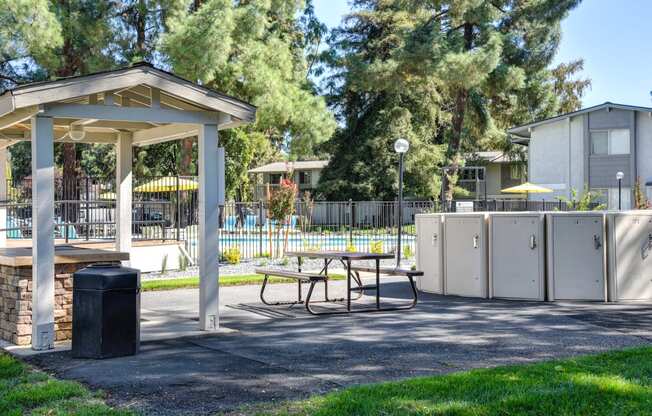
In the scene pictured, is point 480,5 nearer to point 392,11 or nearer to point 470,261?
point 392,11

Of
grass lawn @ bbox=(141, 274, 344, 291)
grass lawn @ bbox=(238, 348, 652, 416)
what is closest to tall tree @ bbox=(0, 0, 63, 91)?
grass lawn @ bbox=(141, 274, 344, 291)

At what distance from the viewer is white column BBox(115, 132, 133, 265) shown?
37.9 ft

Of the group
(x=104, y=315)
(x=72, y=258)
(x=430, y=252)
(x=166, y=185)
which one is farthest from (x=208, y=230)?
(x=166, y=185)

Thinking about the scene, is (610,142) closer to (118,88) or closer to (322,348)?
(322,348)

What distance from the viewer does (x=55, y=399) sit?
6105 millimetres

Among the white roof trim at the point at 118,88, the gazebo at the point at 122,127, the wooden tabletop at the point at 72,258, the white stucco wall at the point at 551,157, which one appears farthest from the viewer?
the white stucco wall at the point at 551,157

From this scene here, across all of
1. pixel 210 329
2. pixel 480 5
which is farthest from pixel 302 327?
pixel 480 5

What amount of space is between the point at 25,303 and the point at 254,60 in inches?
800

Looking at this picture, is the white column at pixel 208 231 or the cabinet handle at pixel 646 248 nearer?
the white column at pixel 208 231

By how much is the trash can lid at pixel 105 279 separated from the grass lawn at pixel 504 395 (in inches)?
114

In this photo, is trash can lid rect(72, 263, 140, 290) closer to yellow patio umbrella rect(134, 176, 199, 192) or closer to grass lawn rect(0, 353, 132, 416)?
grass lawn rect(0, 353, 132, 416)

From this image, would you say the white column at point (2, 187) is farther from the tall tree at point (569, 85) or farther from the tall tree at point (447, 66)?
the tall tree at point (569, 85)

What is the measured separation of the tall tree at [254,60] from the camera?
992 inches

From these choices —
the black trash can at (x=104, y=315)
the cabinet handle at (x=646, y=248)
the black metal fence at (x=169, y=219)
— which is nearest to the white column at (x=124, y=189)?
the black trash can at (x=104, y=315)
